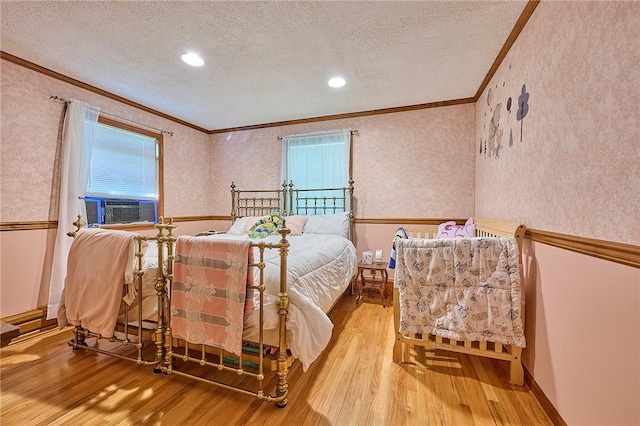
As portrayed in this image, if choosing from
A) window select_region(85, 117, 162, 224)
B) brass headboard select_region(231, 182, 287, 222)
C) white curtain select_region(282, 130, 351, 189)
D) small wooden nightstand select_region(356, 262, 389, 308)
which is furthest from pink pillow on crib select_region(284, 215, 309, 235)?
window select_region(85, 117, 162, 224)

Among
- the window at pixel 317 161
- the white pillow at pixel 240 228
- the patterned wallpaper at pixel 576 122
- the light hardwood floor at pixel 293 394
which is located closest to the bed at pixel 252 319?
the light hardwood floor at pixel 293 394

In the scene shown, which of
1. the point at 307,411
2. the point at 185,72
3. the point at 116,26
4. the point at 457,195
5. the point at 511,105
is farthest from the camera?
the point at 457,195

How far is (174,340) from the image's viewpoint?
1.80 meters

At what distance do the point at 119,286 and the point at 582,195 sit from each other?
2.61 metres

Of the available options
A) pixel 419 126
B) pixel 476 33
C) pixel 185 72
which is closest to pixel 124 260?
pixel 185 72

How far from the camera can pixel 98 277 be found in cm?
184

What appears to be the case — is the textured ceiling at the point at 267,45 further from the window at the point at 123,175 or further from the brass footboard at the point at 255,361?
the brass footboard at the point at 255,361

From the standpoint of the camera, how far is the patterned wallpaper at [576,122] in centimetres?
100

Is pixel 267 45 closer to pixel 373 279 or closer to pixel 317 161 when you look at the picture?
pixel 317 161

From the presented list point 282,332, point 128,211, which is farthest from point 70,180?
point 282,332

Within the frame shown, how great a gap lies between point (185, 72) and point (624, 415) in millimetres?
3552

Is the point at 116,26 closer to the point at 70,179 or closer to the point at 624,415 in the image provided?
the point at 70,179

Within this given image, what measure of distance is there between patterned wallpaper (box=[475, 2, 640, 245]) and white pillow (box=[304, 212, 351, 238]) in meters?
1.78

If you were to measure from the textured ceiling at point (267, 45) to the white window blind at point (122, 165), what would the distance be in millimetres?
519
